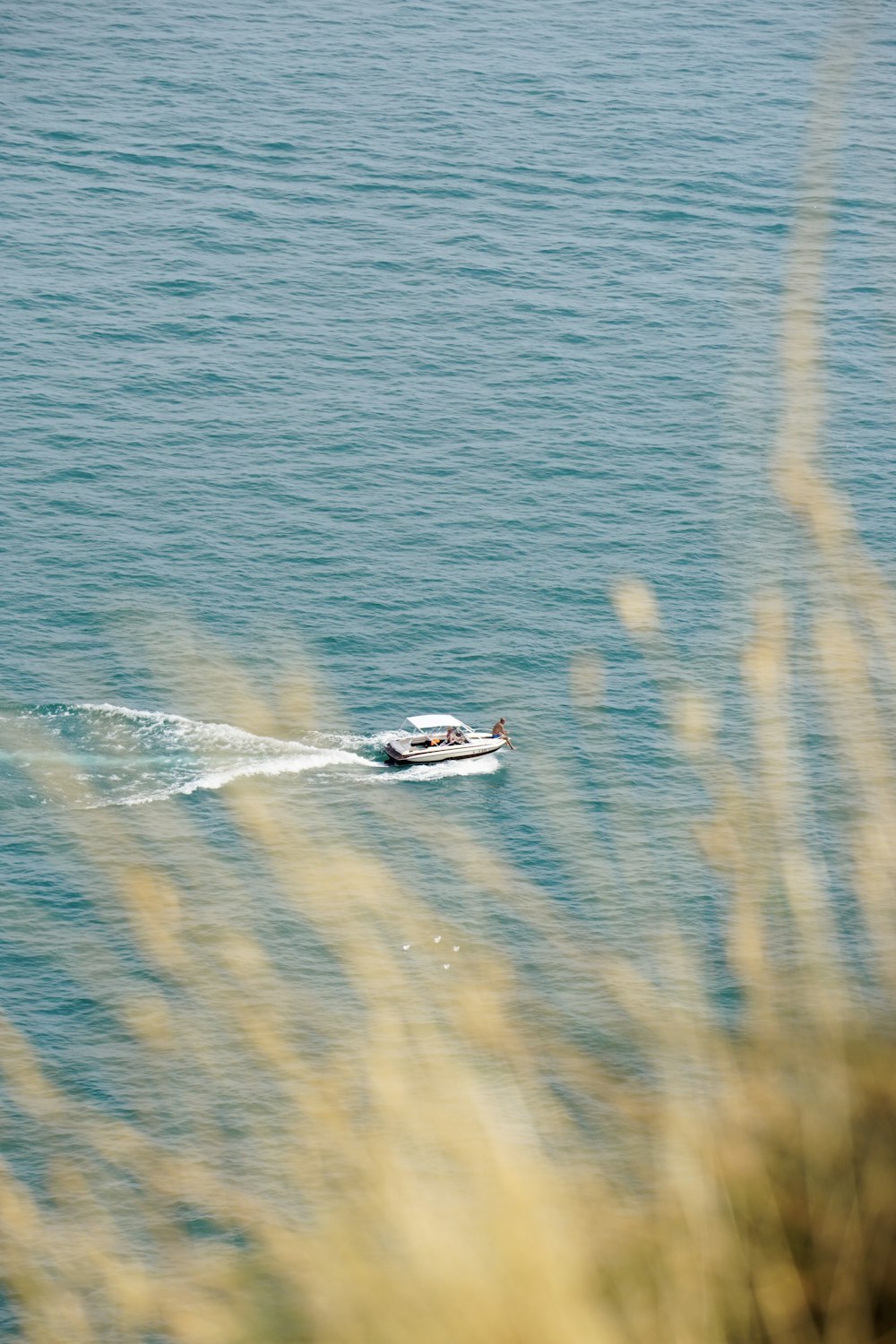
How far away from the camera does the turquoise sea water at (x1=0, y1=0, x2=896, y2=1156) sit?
9506 cm

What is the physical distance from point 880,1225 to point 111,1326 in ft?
195

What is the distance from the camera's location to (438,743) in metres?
93.5

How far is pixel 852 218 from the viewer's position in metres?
163

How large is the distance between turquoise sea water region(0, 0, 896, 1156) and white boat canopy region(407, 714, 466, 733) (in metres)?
2.81

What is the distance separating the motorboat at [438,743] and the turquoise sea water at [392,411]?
1513mm

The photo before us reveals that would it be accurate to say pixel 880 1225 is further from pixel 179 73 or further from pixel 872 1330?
pixel 179 73

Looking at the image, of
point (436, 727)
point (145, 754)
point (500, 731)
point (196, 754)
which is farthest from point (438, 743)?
point (145, 754)

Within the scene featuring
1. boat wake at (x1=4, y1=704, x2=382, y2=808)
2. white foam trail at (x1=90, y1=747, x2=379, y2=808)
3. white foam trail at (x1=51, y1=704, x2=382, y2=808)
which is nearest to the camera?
white foam trail at (x1=90, y1=747, x2=379, y2=808)

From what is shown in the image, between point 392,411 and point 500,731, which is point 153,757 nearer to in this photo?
point 500,731

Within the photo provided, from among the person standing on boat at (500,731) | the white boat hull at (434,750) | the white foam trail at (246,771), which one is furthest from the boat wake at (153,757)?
the person standing on boat at (500,731)

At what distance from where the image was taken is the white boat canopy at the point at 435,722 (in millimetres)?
93750

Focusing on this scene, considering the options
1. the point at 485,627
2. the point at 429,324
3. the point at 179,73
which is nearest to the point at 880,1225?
the point at 485,627

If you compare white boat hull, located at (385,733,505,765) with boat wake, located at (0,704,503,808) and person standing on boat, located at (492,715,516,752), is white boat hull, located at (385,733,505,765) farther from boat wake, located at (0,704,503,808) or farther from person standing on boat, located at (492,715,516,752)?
boat wake, located at (0,704,503,808)

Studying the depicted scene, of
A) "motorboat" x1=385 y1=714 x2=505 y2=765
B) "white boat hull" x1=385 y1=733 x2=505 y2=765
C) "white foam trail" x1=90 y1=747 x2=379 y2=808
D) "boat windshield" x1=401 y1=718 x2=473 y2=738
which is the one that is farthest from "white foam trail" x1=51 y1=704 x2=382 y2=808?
"boat windshield" x1=401 y1=718 x2=473 y2=738
